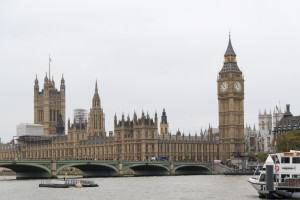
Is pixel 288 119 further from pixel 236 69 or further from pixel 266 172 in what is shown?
pixel 266 172

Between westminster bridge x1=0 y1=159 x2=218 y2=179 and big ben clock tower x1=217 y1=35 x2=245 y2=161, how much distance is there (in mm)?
17339

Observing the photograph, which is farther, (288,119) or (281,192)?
(288,119)

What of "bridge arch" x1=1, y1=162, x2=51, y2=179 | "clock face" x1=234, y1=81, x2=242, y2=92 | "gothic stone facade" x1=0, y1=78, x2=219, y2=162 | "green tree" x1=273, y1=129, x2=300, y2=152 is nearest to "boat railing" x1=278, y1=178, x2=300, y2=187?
"bridge arch" x1=1, y1=162, x2=51, y2=179

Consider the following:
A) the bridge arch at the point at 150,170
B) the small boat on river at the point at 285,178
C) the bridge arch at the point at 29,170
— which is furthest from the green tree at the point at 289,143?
the small boat on river at the point at 285,178

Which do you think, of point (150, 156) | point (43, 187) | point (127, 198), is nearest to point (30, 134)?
point (150, 156)

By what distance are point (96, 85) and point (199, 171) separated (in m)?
57.7

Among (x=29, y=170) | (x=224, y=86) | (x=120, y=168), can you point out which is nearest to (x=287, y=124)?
(x=224, y=86)

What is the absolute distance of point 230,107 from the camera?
147 meters

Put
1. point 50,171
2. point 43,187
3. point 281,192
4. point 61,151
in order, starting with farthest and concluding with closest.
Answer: point 61,151
point 50,171
point 43,187
point 281,192

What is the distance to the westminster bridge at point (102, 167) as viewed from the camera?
335 feet

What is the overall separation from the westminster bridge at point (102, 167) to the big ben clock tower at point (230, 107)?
56.9 feet

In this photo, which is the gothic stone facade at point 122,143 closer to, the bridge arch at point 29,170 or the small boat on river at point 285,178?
the bridge arch at point 29,170

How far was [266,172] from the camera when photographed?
61.2 m

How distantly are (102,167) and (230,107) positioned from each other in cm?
4204
